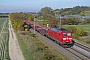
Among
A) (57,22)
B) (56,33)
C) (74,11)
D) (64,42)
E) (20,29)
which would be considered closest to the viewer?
(64,42)

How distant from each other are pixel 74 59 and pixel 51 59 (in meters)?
2.81

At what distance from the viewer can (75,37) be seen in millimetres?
→ 42594

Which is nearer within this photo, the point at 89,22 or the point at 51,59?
the point at 51,59

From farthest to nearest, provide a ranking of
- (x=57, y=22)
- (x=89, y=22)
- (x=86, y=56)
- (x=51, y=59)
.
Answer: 1. (x=89, y=22)
2. (x=57, y=22)
3. (x=86, y=56)
4. (x=51, y=59)

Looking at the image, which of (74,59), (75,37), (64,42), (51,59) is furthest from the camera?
(75,37)

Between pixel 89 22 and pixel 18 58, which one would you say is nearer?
pixel 18 58

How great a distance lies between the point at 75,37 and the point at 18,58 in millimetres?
20514

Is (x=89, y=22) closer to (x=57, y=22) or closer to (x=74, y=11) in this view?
(x=57, y=22)

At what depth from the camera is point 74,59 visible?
22828 millimetres

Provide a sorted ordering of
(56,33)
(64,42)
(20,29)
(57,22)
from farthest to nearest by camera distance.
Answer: (57,22), (20,29), (56,33), (64,42)

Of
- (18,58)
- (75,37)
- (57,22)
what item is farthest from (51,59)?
(57,22)

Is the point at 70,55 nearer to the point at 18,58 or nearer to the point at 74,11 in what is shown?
the point at 18,58

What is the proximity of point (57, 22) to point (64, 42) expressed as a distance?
42.6 metres

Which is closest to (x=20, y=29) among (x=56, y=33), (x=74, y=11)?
(x=56, y=33)
